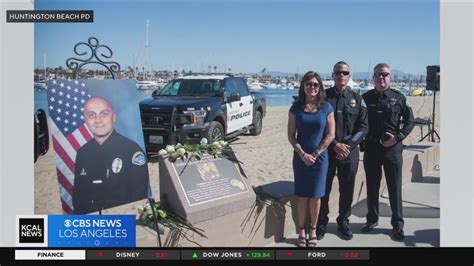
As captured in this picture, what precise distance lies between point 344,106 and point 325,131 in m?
0.31

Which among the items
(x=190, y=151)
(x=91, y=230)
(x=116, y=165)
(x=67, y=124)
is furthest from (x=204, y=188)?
(x=67, y=124)

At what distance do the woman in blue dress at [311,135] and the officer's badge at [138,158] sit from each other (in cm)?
114

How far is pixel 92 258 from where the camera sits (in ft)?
8.86

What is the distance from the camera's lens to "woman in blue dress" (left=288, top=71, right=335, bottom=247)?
2939mm

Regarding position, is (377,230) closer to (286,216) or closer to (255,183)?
(286,216)

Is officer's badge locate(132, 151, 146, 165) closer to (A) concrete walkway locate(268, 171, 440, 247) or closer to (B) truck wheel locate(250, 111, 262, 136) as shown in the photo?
(A) concrete walkway locate(268, 171, 440, 247)

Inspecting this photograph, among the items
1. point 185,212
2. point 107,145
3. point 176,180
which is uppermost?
point 107,145

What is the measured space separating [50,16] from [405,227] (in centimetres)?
322

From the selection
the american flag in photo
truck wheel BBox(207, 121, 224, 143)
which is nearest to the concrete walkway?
the american flag in photo

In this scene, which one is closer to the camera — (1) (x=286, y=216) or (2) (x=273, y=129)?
(1) (x=286, y=216)

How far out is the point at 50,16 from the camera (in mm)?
2660

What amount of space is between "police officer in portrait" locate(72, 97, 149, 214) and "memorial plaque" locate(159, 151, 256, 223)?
0.28 metres

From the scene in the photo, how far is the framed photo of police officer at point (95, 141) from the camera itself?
8.97 ft

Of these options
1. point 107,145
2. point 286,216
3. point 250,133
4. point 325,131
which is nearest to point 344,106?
point 325,131
